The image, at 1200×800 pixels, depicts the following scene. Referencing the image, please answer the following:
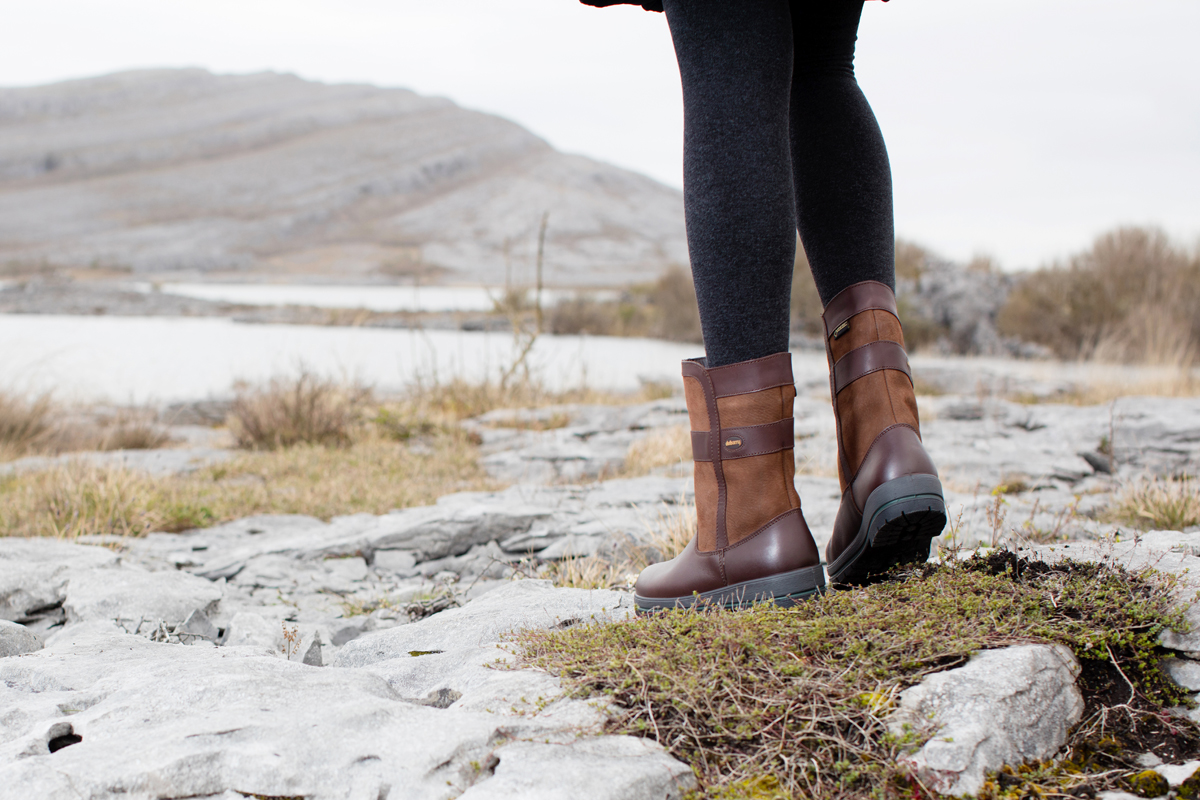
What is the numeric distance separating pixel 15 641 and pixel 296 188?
231ft

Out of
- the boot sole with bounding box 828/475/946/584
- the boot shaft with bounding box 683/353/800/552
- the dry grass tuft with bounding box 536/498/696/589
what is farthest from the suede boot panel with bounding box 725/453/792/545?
the dry grass tuft with bounding box 536/498/696/589

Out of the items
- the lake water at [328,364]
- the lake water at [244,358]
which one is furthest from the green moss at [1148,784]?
the lake water at [244,358]

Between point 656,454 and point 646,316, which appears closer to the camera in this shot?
point 656,454

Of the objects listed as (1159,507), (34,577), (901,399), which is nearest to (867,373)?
(901,399)

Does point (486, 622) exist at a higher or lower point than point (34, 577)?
higher

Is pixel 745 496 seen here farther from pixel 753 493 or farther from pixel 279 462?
pixel 279 462

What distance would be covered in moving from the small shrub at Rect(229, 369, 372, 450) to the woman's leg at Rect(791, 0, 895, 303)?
4.50 m

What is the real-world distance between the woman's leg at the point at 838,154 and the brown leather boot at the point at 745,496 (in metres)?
0.28

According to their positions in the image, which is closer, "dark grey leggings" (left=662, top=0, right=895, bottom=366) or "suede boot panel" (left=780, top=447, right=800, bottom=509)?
"dark grey leggings" (left=662, top=0, right=895, bottom=366)

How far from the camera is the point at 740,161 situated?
1.16 meters

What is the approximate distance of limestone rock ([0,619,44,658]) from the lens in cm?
144

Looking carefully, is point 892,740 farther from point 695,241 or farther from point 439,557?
point 439,557

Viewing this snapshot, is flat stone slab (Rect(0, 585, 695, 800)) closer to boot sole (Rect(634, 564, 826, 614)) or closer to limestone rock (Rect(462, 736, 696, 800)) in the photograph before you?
limestone rock (Rect(462, 736, 696, 800))

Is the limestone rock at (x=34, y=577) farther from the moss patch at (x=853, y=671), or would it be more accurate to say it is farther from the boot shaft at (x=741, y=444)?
the boot shaft at (x=741, y=444)
